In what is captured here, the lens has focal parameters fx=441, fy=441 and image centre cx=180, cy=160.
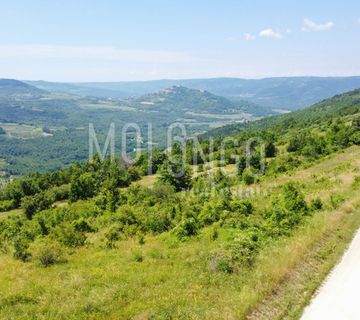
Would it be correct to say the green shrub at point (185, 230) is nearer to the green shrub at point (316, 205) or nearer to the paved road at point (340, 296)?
the green shrub at point (316, 205)

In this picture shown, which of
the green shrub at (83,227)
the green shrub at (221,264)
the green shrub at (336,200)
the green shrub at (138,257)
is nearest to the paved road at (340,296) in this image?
the green shrub at (221,264)

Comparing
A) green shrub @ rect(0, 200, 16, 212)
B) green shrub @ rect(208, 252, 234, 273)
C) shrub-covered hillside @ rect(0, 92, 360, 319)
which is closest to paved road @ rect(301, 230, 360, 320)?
shrub-covered hillside @ rect(0, 92, 360, 319)

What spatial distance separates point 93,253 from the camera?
2147 cm

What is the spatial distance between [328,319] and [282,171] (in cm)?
4425

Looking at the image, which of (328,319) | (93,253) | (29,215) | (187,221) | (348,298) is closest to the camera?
(328,319)

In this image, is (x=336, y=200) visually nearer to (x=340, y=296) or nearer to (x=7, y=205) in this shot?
(x=340, y=296)

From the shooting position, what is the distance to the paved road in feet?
40.9

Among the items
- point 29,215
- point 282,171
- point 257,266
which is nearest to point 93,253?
point 257,266

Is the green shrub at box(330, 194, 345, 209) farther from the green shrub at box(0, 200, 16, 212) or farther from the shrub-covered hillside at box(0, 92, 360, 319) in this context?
the green shrub at box(0, 200, 16, 212)

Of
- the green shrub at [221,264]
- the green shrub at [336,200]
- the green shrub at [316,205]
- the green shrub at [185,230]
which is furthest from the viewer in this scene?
the green shrub at [316,205]

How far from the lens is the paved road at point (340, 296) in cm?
1248

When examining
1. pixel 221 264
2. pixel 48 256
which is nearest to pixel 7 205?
pixel 48 256

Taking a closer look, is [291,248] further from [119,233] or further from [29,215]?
[29,215]

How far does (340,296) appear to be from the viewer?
13562 millimetres
